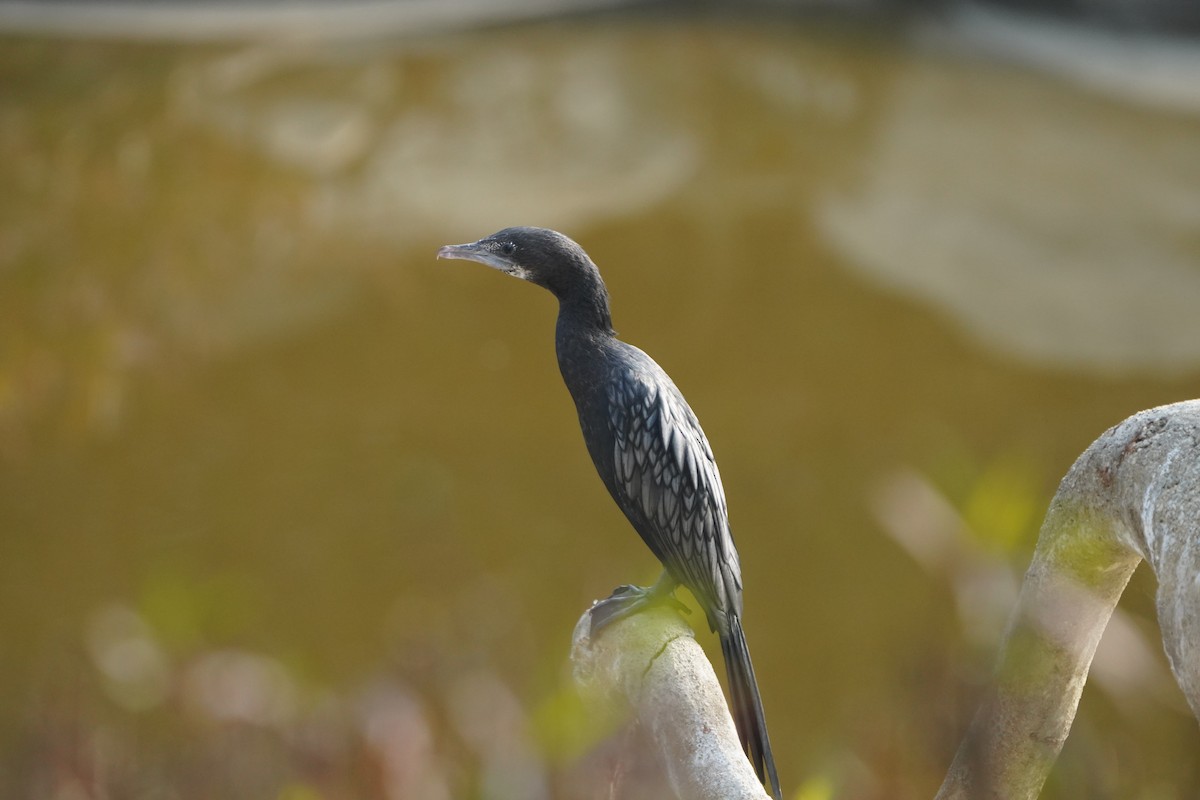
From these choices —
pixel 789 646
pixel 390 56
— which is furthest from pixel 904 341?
pixel 390 56

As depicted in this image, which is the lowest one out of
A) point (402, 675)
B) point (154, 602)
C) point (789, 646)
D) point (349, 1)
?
point (789, 646)

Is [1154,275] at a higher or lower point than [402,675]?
lower

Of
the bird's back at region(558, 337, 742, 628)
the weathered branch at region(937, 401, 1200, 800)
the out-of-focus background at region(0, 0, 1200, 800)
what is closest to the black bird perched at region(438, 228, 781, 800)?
the bird's back at region(558, 337, 742, 628)

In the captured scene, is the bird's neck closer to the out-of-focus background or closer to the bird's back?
the bird's back

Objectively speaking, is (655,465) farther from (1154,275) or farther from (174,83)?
(174,83)

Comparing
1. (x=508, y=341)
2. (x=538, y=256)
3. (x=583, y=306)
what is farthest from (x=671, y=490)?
(x=508, y=341)

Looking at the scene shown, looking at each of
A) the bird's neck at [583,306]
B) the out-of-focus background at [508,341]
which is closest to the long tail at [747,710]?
the out-of-focus background at [508,341]

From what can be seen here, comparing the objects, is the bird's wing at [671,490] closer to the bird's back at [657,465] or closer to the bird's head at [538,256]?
the bird's back at [657,465]

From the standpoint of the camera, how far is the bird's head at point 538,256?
212cm

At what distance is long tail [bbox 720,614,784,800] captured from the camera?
6.29ft

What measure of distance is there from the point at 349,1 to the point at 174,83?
1782 mm

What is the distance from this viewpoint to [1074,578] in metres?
1.74

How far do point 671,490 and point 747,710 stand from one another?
0.37 meters

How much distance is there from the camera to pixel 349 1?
9.83m
